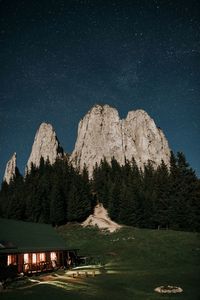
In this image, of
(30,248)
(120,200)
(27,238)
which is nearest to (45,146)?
(120,200)

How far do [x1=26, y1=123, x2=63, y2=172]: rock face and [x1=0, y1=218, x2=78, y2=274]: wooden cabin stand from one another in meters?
144

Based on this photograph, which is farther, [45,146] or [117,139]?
[45,146]

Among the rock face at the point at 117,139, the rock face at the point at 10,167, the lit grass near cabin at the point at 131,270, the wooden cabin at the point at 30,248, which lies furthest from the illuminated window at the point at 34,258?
the rock face at the point at 10,167

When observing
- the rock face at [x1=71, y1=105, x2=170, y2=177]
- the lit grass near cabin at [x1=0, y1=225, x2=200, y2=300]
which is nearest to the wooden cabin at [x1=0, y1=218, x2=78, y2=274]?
the lit grass near cabin at [x1=0, y1=225, x2=200, y2=300]

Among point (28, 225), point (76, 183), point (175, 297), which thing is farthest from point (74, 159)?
point (175, 297)

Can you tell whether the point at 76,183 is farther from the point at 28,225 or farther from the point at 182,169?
the point at 28,225

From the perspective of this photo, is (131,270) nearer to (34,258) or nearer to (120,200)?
(34,258)

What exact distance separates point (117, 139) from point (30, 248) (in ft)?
444

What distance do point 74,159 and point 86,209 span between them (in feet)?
311

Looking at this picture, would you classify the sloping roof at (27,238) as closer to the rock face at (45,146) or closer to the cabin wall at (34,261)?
the cabin wall at (34,261)

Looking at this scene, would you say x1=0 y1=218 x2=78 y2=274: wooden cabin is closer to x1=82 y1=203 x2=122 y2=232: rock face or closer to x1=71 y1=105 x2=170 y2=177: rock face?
x1=82 y1=203 x2=122 y2=232: rock face

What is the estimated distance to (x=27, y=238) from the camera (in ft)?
107

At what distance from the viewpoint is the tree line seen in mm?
68000

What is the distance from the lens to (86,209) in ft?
265
